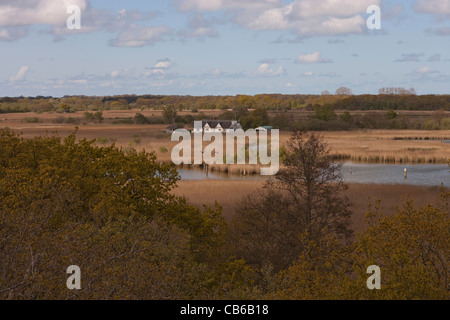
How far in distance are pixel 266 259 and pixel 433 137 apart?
281ft

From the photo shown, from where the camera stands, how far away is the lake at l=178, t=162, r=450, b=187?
160 feet

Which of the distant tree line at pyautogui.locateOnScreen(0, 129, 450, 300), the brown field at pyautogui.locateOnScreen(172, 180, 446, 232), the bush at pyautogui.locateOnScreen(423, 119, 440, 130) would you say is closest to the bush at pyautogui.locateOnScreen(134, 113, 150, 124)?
the bush at pyautogui.locateOnScreen(423, 119, 440, 130)

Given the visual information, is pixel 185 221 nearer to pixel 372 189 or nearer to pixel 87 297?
pixel 87 297

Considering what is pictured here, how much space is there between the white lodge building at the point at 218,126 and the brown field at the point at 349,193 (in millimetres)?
62988

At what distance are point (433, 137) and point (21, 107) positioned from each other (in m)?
134

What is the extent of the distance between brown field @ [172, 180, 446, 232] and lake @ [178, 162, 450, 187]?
4.51m

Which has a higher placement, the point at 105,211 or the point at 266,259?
Result: the point at 105,211

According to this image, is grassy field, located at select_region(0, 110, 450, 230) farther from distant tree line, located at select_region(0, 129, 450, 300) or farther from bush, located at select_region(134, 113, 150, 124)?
bush, located at select_region(134, 113, 150, 124)

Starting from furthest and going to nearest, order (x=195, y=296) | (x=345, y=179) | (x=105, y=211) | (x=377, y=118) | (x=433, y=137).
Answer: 1. (x=377, y=118)
2. (x=433, y=137)
3. (x=345, y=179)
4. (x=105, y=211)
5. (x=195, y=296)

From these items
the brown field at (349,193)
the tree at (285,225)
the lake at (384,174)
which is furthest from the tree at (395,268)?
the lake at (384,174)

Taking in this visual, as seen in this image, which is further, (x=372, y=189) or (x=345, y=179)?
(x=345, y=179)
